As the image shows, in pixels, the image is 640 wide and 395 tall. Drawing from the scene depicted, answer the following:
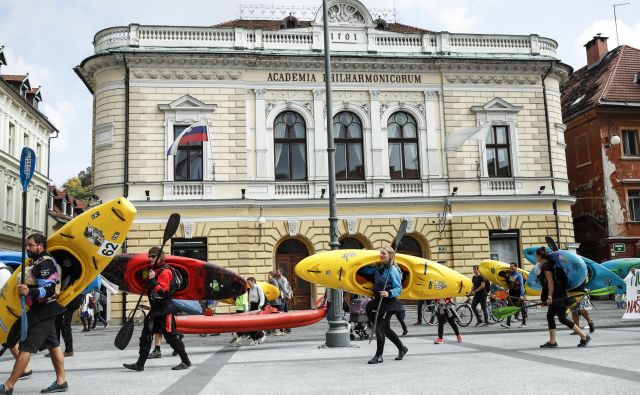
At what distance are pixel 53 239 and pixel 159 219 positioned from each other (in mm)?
17202

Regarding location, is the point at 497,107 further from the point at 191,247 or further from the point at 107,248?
the point at 107,248

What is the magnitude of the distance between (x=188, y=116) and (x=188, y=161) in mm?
1848

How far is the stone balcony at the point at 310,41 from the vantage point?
27953 millimetres

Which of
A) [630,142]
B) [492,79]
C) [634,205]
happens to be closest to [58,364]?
[492,79]

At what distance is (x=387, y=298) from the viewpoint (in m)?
11.4

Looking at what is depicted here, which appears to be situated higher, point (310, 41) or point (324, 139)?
point (310, 41)

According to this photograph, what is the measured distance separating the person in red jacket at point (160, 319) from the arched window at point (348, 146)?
17.9 metres

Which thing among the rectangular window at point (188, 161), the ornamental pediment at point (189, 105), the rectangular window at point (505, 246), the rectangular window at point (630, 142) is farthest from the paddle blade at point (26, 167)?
the rectangular window at point (630, 142)

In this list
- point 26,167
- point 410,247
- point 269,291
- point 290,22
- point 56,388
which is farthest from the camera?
point 290,22

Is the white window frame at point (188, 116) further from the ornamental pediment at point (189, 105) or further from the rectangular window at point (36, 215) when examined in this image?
the rectangular window at point (36, 215)

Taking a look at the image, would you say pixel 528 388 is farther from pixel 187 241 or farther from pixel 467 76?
pixel 467 76

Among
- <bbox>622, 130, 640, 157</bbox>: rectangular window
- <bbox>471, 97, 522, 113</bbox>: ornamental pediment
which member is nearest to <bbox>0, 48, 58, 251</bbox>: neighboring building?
<bbox>471, 97, 522, 113</bbox>: ornamental pediment

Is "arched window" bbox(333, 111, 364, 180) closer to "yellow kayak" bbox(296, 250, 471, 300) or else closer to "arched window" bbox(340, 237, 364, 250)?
"arched window" bbox(340, 237, 364, 250)

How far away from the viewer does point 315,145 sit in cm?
2833
